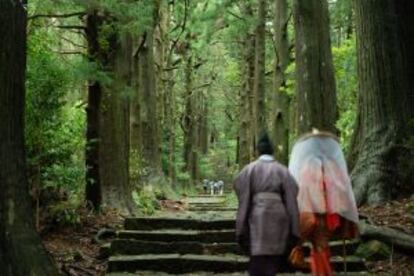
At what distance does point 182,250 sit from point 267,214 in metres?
3.24

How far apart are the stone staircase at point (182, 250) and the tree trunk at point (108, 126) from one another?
6.25ft

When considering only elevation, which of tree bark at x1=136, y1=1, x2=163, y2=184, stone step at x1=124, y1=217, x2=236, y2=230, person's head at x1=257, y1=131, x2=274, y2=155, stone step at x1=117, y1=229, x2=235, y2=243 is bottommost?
stone step at x1=117, y1=229, x2=235, y2=243

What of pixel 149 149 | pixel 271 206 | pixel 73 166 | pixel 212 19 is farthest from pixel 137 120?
pixel 271 206

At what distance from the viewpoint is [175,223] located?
10.9 meters

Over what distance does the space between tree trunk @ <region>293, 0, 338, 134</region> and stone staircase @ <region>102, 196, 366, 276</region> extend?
276 centimetres

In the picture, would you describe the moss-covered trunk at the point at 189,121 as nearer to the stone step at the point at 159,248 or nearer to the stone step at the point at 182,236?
the stone step at the point at 182,236

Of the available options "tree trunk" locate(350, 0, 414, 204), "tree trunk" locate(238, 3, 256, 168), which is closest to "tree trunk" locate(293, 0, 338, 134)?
"tree trunk" locate(350, 0, 414, 204)

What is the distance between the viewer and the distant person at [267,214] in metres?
6.72

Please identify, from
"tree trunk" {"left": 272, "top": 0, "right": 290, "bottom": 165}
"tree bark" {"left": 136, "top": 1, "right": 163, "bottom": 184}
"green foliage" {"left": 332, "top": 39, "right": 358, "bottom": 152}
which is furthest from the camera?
"tree bark" {"left": 136, "top": 1, "right": 163, "bottom": 184}

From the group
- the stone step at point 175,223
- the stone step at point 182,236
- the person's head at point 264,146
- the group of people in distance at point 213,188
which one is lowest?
the group of people in distance at point 213,188

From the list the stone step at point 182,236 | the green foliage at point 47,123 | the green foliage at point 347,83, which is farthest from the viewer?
the green foliage at point 347,83

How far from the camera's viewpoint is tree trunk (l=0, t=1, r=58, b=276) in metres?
6.46

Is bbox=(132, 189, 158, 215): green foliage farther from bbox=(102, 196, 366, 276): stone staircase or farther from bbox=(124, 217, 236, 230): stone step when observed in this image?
bbox=(102, 196, 366, 276): stone staircase

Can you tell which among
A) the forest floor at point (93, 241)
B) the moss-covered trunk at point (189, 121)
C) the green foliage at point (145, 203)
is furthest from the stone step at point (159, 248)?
the moss-covered trunk at point (189, 121)
